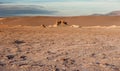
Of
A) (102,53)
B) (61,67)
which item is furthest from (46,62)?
(102,53)

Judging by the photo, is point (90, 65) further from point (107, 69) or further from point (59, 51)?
point (59, 51)

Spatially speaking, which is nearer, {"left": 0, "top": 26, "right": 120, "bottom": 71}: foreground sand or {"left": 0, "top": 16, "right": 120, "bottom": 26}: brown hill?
{"left": 0, "top": 26, "right": 120, "bottom": 71}: foreground sand

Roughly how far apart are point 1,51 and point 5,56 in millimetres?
1398

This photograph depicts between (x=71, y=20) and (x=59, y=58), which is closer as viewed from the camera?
(x=59, y=58)

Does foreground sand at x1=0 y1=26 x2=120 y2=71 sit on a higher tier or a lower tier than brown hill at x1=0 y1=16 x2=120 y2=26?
higher

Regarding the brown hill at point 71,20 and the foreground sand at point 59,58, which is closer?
the foreground sand at point 59,58

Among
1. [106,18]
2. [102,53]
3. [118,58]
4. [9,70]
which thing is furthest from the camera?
[106,18]

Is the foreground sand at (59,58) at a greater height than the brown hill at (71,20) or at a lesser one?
greater

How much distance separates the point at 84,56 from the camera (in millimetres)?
12758

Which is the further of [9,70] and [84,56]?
[84,56]

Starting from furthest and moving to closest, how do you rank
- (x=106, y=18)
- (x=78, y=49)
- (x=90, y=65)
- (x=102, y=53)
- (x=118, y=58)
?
1. (x=106, y=18)
2. (x=78, y=49)
3. (x=102, y=53)
4. (x=118, y=58)
5. (x=90, y=65)

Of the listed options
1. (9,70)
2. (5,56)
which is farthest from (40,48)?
(9,70)

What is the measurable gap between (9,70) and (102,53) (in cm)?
439

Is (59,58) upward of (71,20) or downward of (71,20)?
upward
